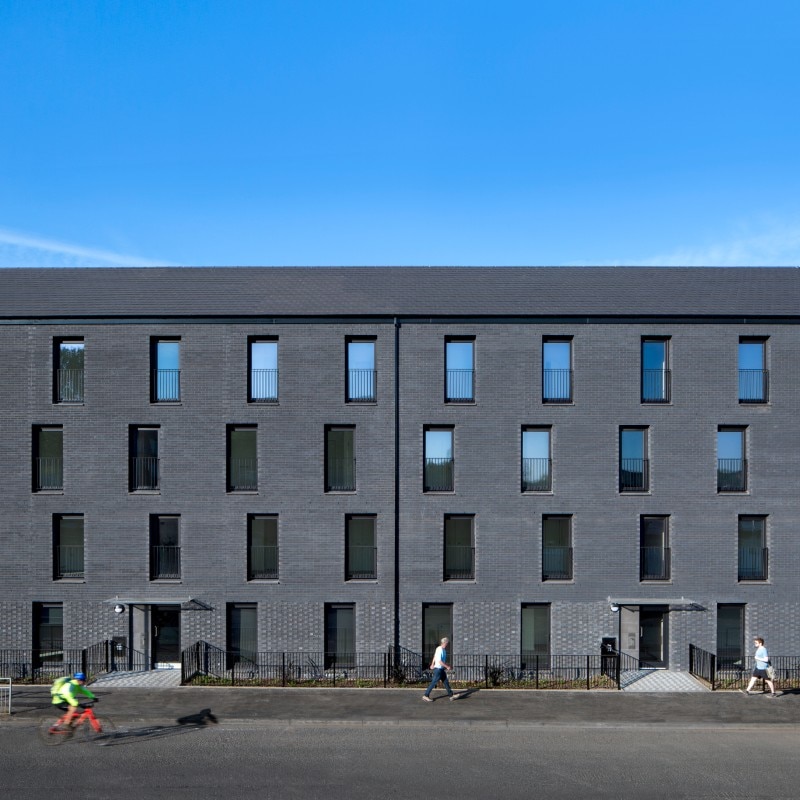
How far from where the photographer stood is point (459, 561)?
21.5 meters

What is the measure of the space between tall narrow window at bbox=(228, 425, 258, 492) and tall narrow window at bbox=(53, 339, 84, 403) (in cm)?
469

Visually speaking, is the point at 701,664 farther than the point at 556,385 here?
No

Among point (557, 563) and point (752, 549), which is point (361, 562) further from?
point (752, 549)

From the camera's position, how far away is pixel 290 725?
16.4 m

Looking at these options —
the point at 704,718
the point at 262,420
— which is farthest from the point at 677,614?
the point at 262,420

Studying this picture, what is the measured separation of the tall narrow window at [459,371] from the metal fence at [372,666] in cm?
747

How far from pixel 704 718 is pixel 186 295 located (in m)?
17.7

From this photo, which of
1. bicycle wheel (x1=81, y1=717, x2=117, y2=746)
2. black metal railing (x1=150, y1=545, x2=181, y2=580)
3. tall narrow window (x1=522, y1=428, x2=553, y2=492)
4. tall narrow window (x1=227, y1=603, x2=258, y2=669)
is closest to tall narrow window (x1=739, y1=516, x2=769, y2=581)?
tall narrow window (x1=522, y1=428, x2=553, y2=492)

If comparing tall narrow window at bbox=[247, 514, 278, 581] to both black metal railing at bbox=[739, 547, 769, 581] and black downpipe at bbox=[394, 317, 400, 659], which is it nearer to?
black downpipe at bbox=[394, 317, 400, 659]

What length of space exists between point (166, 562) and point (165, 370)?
566 centimetres

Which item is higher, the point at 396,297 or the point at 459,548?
the point at 396,297

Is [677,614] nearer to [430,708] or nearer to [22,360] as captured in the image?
[430,708]

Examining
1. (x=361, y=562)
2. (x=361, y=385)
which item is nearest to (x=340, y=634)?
(x=361, y=562)

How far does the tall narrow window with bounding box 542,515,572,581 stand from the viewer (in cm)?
2144
